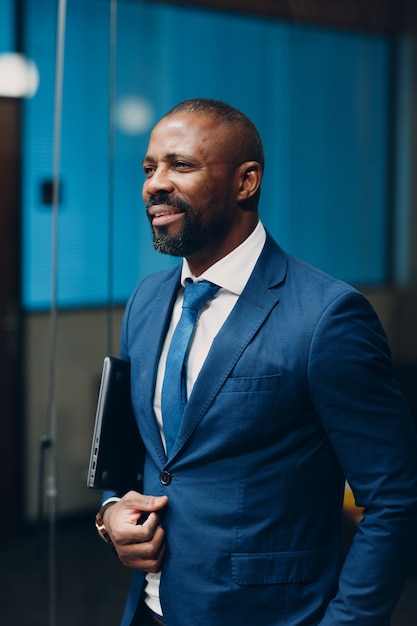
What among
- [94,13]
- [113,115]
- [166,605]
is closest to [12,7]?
[94,13]

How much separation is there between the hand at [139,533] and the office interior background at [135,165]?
66 cm

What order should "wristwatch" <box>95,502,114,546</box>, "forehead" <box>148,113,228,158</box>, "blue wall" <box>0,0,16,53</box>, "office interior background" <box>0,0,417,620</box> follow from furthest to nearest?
"blue wall" <box>0,0,16,53</box> < "office interior background" <box>0,0,417,620</box> < "wristwatch" <box>95,502,114,546</box> < "forehead" <box>148,113,228,158</box>

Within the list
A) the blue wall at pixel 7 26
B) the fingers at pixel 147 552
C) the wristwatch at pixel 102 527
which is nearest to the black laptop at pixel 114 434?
the wristwatch at pixel 102 527

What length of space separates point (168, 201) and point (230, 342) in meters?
0.27

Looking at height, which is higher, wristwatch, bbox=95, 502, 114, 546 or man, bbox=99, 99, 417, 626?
man, bbox=99, 99, 417, 626

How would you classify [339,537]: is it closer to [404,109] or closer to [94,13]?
[404,109]

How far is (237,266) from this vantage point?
1515 mm

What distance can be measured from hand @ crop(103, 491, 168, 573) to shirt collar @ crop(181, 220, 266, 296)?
0.40 m

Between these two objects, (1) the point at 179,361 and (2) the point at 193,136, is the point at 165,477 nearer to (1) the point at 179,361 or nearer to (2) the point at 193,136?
(1) the point at 179,361

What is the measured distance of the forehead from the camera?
1.44m

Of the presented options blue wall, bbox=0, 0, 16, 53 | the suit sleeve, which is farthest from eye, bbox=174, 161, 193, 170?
blue wall, bbox=0, 0, 16, 53

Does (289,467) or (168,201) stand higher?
(168,201)

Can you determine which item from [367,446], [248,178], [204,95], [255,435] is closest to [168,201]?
[248,178]

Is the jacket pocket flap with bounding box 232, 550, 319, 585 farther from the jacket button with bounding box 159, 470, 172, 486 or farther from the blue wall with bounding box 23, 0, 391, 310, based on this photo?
the blue wall with bounding box 23, 0, 391, 310
